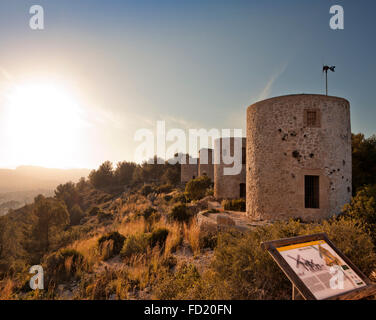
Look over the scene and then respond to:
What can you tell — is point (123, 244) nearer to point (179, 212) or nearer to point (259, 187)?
point (179, 212)

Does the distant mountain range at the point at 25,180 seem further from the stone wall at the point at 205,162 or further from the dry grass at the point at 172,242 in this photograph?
the dry grass at the point at 172,242

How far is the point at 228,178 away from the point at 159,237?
32.4ft

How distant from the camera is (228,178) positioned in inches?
624

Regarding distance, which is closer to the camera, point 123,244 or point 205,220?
point 123,244

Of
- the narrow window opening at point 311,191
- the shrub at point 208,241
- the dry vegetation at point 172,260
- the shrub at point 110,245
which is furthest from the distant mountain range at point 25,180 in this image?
the narrow window opening at point 311,191

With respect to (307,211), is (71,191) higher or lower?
lower

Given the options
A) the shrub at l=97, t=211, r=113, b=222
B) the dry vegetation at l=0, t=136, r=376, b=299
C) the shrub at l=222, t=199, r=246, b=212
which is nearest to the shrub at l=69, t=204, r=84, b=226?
the shrub at l=97, t=211, r=113, b=222

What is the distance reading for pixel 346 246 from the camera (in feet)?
12.4

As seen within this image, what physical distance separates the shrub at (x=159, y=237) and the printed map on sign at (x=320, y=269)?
485 cm

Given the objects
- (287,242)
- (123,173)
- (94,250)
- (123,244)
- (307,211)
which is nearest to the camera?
(287,242)

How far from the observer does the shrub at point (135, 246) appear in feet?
20.7

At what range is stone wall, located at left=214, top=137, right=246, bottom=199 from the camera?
15562mm
